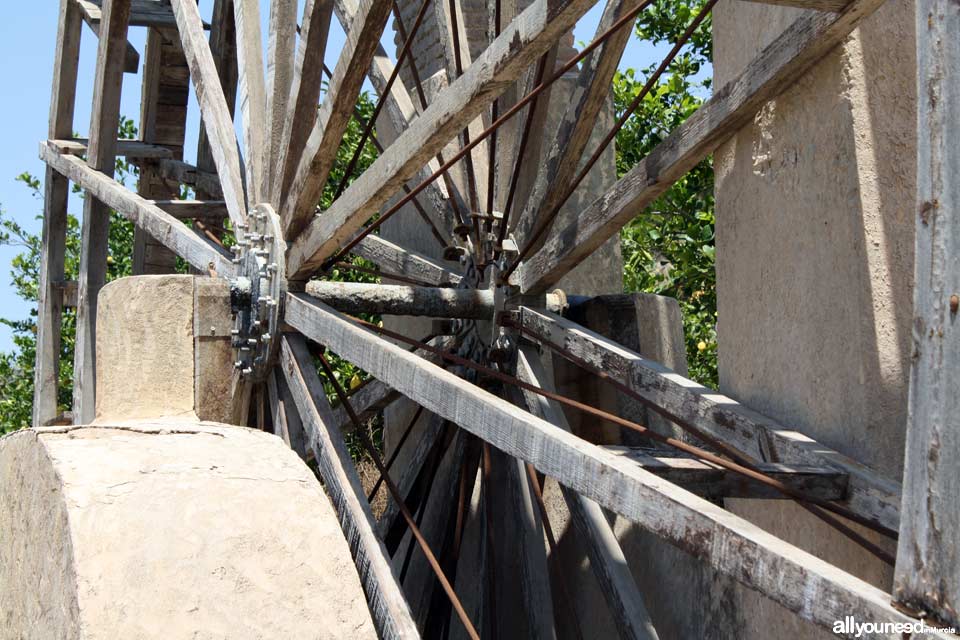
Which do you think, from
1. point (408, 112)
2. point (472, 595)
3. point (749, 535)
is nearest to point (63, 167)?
point (408, 112)

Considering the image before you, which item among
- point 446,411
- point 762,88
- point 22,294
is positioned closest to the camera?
point 446,411

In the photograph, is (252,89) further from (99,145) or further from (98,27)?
(98,27)

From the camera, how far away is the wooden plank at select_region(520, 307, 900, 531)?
9.84 ft

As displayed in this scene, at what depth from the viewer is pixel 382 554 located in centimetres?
328

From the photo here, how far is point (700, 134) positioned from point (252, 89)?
1876mm

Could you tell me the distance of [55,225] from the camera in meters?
7.16

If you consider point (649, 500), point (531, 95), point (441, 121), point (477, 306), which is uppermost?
point (531, 95)

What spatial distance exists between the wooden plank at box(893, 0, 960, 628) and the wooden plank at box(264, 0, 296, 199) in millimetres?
2770

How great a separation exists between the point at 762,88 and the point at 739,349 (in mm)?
752

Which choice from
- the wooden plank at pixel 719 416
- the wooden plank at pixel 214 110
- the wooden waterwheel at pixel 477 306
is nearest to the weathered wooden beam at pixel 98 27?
the wooden waterwheel at pixel 477 306

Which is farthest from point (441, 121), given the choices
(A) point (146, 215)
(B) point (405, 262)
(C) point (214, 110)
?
(A) point (146, 215)

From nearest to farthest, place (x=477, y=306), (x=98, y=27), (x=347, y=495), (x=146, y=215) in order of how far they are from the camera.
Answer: (x=347, y=495) < (x=477, y=306) < (x=146, y=215) < (x=98, y=27)

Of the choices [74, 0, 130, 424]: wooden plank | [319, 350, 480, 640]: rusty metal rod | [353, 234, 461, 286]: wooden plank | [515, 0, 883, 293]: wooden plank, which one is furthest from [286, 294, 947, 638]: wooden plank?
[74, 0, 130, 424]: wooden plank

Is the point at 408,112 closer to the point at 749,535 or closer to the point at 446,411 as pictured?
the point at 446,411
